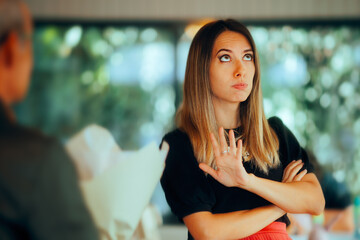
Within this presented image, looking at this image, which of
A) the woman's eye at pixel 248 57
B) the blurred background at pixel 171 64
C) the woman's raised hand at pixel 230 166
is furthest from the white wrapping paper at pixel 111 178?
the blurred background at pixel 171 64

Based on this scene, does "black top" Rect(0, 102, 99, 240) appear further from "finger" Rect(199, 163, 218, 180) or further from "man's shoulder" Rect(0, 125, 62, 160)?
"finger" Rect(199, 163, 218, 180)

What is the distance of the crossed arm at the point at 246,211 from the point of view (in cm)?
112

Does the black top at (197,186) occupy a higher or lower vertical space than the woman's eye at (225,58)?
lower

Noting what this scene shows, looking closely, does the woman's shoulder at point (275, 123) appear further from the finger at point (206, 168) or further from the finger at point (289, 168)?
the finger at point (206, 168)

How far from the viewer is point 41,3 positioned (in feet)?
14.9

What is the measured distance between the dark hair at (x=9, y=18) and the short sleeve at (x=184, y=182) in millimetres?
682

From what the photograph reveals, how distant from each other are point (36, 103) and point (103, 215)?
13.0ft

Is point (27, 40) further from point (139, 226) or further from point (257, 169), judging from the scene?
point (257, 169)

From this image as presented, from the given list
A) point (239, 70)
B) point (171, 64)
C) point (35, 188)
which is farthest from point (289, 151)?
point (171, 64)

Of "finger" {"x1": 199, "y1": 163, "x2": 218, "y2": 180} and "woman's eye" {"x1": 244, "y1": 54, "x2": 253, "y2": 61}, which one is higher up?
"woman's eye" {"x1": 244, "y1": 54, "x2": 253, "y2": 61}

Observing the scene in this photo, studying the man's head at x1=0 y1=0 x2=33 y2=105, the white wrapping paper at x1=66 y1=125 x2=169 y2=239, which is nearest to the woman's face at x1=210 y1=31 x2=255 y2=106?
the white wrapping paper at x1=66 y1=125 x2=169 y2=239

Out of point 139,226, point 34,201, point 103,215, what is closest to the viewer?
point 34,201

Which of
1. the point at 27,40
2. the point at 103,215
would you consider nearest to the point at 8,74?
the point at 27,40

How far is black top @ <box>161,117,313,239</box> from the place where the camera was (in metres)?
1.19
